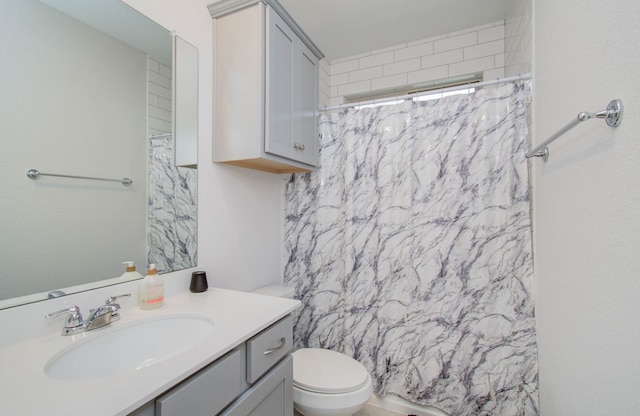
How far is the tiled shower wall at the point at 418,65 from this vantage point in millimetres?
1843

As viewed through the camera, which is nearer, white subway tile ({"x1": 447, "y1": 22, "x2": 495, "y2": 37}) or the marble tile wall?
the marble tile wall

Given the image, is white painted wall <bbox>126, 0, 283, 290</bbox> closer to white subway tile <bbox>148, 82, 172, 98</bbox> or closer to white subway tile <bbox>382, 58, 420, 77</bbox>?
white subway tile <bbox>148, 82, 172, 98</bbox>

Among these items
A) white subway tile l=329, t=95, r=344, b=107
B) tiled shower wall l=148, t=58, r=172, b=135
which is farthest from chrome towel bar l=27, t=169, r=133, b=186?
white subway tile l=329, t=95, r=344, b=107

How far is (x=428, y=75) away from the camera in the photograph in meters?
2.01

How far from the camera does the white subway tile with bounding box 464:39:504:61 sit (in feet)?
5.98

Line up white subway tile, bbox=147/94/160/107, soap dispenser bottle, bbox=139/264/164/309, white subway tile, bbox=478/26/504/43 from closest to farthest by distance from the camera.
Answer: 1. soap dispenser bottle, bbox=139/264/164/309
2. white subway tile, bbox=147/94/160/107
3. white subway tile, bbox=478/26/504/43

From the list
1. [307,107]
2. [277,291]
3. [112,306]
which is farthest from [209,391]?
[307,107]

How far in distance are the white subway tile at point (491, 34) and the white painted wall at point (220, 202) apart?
180 centimetres

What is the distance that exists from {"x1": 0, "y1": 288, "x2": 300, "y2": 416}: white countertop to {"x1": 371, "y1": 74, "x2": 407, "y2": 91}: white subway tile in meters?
1.92

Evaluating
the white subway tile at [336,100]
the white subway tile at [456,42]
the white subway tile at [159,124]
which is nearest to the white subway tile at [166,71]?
the white subway tile at [159,124]

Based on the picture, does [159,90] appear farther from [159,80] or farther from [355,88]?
[355,88]

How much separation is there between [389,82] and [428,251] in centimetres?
142

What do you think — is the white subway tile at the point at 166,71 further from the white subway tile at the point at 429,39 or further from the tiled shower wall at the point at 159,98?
the white subway tile at the point at 429,39

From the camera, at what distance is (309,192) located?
1.91 metres
